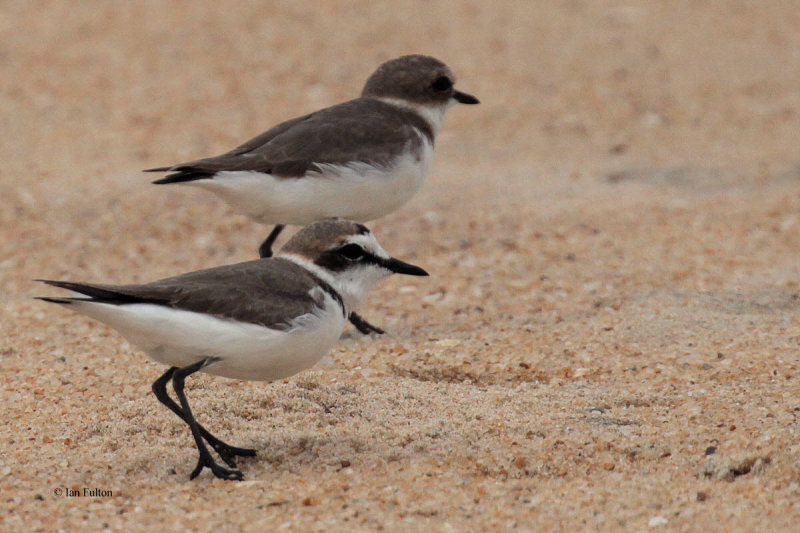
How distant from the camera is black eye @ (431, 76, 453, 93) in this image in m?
8.05

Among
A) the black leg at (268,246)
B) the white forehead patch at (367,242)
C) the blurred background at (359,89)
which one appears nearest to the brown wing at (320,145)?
the black leg at (268,246)

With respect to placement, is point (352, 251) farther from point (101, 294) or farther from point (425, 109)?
point (425, 109)

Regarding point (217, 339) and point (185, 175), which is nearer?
point (217, 339)

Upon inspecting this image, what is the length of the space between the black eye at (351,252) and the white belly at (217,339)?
515 millimetres

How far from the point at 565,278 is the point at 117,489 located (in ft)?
14.8

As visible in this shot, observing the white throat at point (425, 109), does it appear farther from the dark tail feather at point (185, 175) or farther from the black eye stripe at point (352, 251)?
the black eye stripe at point (352, 251)

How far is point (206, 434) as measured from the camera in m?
5.01

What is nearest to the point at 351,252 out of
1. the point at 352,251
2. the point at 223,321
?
the point at 352,251

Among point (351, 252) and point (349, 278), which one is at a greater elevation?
point (351, 252)

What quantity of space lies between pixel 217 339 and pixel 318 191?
2591 mm

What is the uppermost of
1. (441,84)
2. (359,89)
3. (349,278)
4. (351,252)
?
(441,84)

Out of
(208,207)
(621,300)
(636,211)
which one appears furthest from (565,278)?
(208,207)

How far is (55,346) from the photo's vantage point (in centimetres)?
687

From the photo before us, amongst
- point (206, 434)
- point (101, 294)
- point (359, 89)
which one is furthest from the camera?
point (359, 89)
